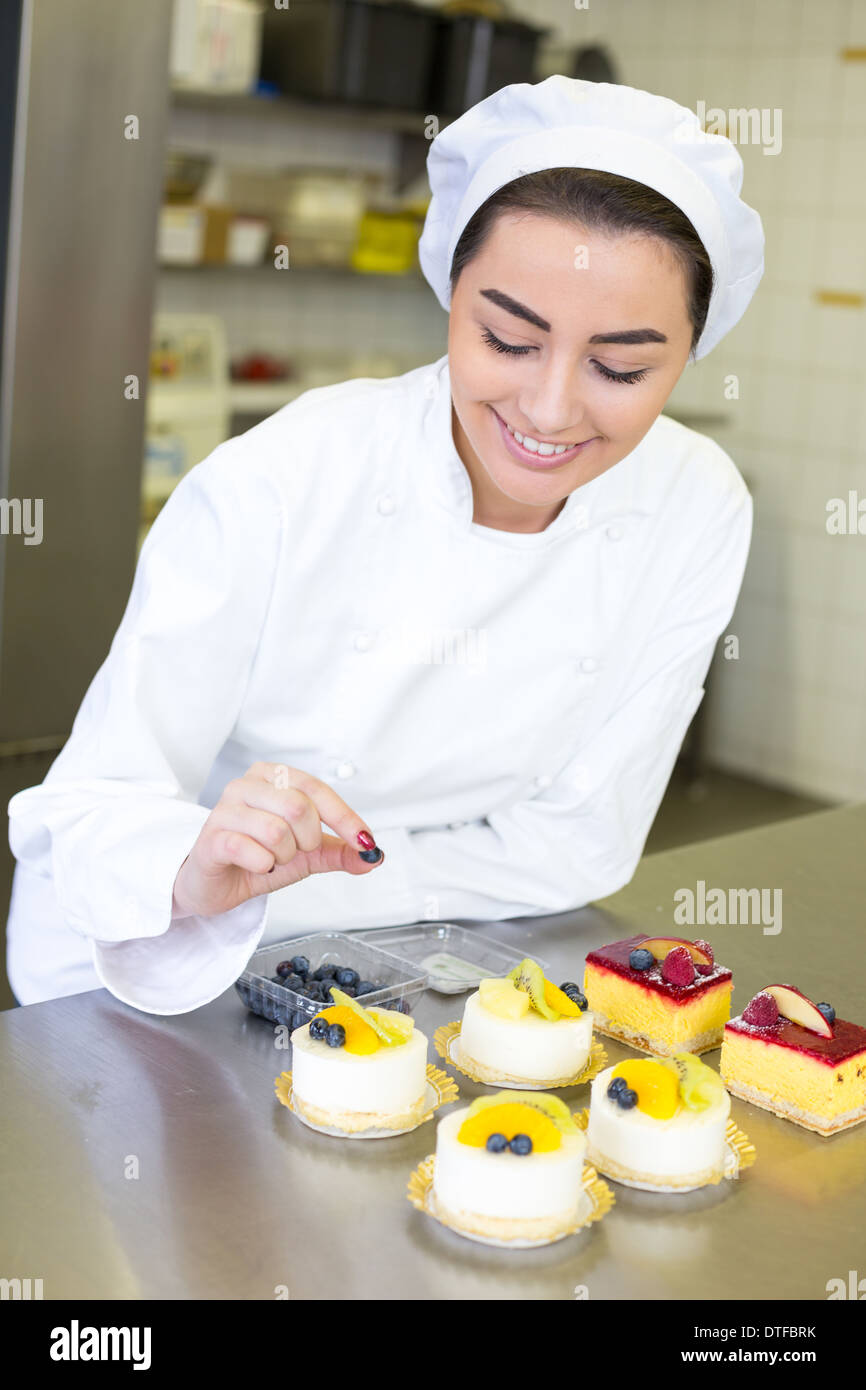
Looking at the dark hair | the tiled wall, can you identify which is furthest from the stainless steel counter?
the tiled wall

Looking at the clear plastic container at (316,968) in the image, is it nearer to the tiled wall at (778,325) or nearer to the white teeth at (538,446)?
the white teeth at (538,446)

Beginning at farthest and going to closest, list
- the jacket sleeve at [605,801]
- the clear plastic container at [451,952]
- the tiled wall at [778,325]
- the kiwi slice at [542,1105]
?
the tiled wall at [778,325] → the jacket sleeve at [605,801] → the clear plastic container at [451,952] → the kiwi slice at [542,1105]

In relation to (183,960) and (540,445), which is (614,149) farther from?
(183,960)

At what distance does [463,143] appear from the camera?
4.81ft

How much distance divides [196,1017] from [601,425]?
2.17 ft

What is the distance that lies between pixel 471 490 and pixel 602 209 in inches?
14.2

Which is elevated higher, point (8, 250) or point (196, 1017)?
point (8, 250)

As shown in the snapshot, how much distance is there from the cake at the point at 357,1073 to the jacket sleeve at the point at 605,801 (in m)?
0.37

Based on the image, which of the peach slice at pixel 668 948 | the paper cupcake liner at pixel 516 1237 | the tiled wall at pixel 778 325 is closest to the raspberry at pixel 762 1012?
the peach slice at pixel 668 948

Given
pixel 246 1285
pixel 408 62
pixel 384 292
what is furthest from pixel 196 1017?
pixel 384 292

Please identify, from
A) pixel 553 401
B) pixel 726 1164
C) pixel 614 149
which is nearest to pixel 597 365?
pixel 553 401

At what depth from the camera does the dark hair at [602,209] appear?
4.35 feet
